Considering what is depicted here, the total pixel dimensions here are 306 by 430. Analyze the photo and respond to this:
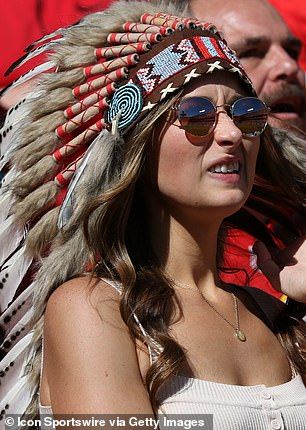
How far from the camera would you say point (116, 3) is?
2512mm

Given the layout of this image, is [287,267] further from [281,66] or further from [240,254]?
[281,66]

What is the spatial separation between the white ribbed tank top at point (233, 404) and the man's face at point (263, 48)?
6.55ft

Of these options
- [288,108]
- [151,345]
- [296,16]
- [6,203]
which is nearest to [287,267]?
[151,345]

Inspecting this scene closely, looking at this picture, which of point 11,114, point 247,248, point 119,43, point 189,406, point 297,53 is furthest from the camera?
point 297,53

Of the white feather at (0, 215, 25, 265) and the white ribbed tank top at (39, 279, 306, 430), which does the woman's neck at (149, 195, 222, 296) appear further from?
the white feather at (0, 215, 25, 265)

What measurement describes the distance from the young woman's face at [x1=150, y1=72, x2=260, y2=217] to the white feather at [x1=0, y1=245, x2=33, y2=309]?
0.44 metres

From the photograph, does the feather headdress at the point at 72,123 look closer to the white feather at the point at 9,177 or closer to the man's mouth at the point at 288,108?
the white feather at the point at 9,177

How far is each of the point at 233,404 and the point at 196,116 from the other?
0.68 metres

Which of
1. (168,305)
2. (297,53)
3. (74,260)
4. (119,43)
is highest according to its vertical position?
(119,43)

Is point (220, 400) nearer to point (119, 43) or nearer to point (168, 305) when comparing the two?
point (168, 305)

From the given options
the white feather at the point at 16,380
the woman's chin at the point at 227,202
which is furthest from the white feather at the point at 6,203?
the woman's chin at the point at 227,202

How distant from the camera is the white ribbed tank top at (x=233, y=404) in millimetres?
1995

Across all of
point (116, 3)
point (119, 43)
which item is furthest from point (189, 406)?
point (116, 3)

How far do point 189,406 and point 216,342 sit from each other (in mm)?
255
